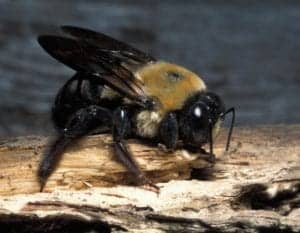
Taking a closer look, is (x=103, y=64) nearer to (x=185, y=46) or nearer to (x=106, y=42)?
(x=106, y=42)

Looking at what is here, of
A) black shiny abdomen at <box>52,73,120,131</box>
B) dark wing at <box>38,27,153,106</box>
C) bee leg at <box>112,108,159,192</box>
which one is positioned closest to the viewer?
bee leg at <box>112,108,159,192</box>

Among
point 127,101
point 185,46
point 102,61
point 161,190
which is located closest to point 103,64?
point 102,61

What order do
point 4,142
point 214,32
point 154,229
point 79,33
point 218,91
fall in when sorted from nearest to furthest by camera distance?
point 154,229 < point 4,142 < point 79,33 < point 218,91 < point 214,32

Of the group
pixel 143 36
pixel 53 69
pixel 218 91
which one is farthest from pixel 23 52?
pixel 218 91

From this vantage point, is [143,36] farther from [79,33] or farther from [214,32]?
[79,33]

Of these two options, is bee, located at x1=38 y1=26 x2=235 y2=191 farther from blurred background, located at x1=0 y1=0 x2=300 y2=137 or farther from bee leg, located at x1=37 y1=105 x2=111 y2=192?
blurred background, located at x1=0 y1=0 x2=300 y2=137

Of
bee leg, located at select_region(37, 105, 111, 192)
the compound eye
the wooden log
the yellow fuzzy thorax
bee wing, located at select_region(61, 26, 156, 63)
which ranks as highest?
bee wing, located at select_region(61, 26, 156, 63)

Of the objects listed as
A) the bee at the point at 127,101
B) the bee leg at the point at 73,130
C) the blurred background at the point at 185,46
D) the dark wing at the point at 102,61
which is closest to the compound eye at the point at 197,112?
the bee at the point at 127,101

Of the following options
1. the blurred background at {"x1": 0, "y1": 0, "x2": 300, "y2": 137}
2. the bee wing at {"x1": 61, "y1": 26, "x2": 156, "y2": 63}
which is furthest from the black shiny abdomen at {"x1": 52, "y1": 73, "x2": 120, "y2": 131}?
the blurred background at {"x1": 0, "y1": 0, "x2": 300, "y2": 137}
